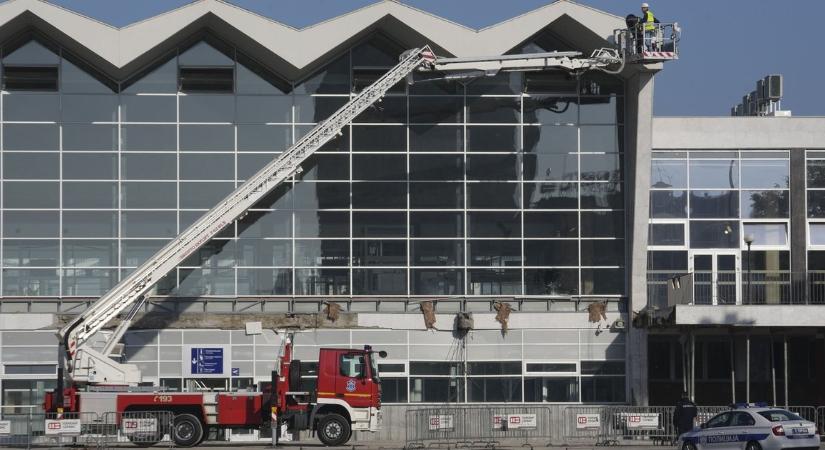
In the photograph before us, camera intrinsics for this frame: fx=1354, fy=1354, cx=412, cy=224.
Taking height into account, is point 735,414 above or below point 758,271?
below

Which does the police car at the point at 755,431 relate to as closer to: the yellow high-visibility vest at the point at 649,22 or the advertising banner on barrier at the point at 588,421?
the advertising banner on barrier at the point at 588,421

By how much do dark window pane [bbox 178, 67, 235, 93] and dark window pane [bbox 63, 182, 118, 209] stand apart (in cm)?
406

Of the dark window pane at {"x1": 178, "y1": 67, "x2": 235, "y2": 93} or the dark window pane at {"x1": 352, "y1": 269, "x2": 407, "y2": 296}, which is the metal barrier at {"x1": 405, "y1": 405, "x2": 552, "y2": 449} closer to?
the dark window pane at {"x1": 352, "y1": 269, "x2": 407, "y2": 296}

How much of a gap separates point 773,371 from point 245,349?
1669cm

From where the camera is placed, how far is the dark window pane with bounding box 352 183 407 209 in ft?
145

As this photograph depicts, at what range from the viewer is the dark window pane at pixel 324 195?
44031 mm

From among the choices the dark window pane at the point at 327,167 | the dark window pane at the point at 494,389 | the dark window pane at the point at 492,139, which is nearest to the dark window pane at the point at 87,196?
the dark window pane at the point at 327,167

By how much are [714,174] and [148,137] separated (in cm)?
1886

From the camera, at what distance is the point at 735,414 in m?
31.7

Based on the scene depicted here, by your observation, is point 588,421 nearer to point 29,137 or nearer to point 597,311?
point 597,311

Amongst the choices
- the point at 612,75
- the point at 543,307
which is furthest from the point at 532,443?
the point at 612,75

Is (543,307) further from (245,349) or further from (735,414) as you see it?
(735,414)

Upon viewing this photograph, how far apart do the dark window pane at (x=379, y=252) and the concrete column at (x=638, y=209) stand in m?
7.47

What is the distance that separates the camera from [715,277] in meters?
44.6
